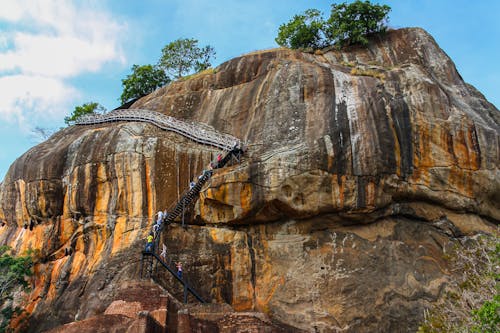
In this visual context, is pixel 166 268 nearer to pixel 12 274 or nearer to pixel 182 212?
pixel 182 212

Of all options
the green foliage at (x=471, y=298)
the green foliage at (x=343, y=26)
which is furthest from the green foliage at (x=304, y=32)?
the green foliage at (x=471, y=298)

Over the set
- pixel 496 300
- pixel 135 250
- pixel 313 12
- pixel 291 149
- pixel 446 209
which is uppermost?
pixel 313 12

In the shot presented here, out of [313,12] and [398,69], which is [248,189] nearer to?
[398,69]

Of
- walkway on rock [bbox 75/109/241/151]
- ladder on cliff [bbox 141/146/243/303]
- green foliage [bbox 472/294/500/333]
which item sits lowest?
green foliage [bbox 472/294/500/333]

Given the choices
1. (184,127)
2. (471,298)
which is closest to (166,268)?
(184,127)

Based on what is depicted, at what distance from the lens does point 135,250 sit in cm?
1967

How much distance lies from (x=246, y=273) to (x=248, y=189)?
3.46 meters

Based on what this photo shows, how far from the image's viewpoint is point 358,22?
2923 centimetres

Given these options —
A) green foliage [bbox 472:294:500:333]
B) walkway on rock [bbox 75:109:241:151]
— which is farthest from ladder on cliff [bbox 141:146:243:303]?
green foliage [bbox 472:294:500:333]

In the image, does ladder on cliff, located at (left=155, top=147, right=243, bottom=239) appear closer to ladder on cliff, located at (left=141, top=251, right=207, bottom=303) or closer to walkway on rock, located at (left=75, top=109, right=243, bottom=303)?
walkway on rock, located at (left=75, top=109, right=243, bottom=303)

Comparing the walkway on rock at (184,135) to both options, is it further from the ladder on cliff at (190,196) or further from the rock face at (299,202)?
the rock face at (299,202)

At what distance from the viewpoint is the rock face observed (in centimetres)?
1945

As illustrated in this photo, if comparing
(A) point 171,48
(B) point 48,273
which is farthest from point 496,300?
(A) point 171,48

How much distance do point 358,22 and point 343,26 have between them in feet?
3.10
